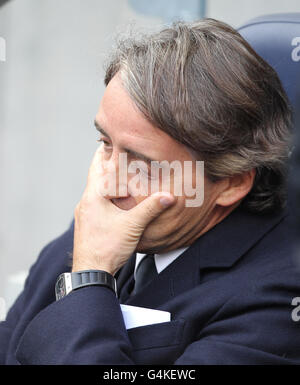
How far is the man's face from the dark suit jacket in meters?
0.07

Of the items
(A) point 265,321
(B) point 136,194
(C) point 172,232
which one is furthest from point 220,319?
(B) point 136,194

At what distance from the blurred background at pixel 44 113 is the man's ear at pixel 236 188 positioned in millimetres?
2435

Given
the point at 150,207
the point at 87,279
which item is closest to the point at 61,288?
the point at 87,279

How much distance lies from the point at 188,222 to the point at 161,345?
34 cm

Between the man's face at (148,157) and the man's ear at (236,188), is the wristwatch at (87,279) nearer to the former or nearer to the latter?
the man's face at (148,157)

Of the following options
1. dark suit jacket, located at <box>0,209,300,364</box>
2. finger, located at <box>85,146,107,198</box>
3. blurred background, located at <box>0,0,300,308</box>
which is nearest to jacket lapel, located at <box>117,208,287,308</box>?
dark suit jacket, located at <box>0,209,300,364</box>

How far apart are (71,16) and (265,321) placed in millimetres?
3084

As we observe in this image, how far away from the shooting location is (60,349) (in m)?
1.45

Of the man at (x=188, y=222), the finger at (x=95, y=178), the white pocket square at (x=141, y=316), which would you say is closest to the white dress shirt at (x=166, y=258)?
the man at (x=188, y=222)

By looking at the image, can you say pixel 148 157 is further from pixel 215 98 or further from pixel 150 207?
pixel 215 98

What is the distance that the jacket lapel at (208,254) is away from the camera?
162 cm
